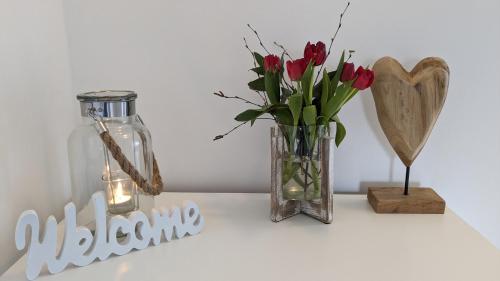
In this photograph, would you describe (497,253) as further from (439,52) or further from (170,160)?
(170,160)

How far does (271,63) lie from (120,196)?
42 cm

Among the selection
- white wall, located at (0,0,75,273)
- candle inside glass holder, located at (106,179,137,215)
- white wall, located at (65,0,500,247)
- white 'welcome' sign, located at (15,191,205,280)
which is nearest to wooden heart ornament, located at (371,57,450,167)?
white wall, located at (65,0,500,247)

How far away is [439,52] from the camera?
0.94m

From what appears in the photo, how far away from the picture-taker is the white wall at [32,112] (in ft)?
2.37

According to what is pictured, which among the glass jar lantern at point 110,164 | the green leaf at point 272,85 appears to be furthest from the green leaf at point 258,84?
the glass jar lantern at point 110,164

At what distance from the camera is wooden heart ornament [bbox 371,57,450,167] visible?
34.3 inches

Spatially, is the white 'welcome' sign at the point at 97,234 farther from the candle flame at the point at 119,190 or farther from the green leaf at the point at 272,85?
the green leaf at the point at 272,85

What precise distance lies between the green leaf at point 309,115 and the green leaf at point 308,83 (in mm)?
27

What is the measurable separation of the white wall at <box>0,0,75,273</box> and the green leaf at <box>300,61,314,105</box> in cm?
57

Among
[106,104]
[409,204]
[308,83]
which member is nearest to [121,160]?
[106,104]

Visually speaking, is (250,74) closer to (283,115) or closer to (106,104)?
(283,115)

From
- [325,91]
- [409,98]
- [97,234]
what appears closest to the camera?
[97,234]

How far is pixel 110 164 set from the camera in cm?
82

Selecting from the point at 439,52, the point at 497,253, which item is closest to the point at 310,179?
the point at 497,253
